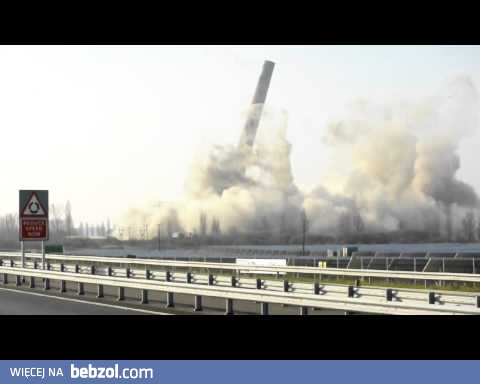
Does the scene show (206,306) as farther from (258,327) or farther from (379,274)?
(258,327)

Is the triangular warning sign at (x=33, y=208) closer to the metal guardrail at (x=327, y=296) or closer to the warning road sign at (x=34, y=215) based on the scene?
the warning road sign at (x=34, y=215)

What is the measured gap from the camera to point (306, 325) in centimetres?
877

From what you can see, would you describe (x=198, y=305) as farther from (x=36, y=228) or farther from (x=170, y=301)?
(x=36, y=228)

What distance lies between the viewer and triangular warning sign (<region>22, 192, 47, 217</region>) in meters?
30.0

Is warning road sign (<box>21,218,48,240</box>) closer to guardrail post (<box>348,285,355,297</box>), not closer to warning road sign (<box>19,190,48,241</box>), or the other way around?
warning road sign (<box>19,190,48,241</box>)

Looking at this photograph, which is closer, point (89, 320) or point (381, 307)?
point (89, 320)

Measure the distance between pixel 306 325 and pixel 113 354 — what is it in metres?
2.05

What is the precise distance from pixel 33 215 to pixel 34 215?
1.4 inches

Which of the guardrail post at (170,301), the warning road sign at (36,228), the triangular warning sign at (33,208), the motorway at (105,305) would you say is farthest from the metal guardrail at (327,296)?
the triangular warning sign at (33,208)

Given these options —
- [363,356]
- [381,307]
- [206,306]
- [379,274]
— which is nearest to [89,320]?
[363,356]

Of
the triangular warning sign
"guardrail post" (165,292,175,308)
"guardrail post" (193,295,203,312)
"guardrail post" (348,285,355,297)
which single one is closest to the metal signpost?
the triangular warning sign

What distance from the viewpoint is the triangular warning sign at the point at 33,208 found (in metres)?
30.0

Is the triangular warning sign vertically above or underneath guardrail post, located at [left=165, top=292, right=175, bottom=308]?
above
